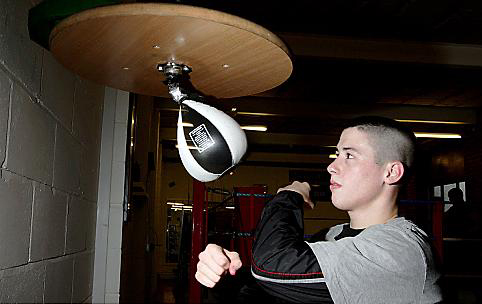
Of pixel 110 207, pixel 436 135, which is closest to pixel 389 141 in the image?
pixel 110 207

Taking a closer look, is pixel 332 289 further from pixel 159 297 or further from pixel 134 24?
pixel 159 297

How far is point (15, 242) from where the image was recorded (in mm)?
1259

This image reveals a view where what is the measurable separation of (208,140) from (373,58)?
3961mm

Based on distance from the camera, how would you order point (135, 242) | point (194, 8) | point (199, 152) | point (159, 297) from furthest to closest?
point (159, 297)
point (135, 242)
point (199, 152)
point (194, 8)

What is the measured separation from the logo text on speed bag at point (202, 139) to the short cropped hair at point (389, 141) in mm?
680

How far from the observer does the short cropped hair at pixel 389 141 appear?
1.67 metres

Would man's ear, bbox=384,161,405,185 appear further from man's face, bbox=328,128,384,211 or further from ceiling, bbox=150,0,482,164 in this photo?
ceiling, bbox=150,0,482,164

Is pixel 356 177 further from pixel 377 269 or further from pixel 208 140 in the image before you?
pixel 208 140

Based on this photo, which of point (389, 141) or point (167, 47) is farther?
point (389, 141)

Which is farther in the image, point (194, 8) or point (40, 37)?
point (40, 37)

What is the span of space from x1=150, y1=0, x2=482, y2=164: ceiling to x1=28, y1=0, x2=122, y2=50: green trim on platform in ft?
5.79

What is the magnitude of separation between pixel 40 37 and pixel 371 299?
104cm

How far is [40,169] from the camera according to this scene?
4.82 ft

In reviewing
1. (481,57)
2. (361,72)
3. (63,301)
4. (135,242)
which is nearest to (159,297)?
(135,242)
